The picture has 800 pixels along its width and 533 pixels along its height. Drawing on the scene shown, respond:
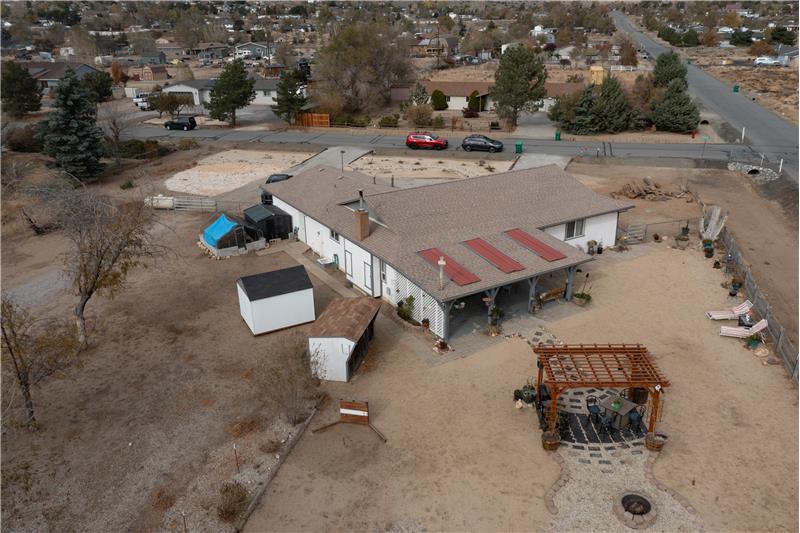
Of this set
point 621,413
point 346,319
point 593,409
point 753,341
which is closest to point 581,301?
point 753,341

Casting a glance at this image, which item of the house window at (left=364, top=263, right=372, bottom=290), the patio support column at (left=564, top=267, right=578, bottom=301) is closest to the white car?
the patio support column at (left=564, top=267, right=578, bottom=301)

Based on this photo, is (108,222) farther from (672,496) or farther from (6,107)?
(6,107)

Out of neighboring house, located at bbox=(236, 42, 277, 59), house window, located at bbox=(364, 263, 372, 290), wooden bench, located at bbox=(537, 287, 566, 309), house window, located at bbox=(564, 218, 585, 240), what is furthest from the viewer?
neighboring house, located at bbox=(236, 42, 277, 59)

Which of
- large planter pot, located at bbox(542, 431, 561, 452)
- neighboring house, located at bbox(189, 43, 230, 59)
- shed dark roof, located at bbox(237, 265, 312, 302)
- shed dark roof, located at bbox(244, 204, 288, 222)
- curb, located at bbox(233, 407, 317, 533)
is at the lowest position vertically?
curb, located at bbox(233, 407, 317, 533)

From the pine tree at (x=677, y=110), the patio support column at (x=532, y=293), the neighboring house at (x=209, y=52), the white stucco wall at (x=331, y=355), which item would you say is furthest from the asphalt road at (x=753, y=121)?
the neighboring house at (x=209, y=52)

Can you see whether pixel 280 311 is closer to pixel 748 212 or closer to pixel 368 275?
pixel 368 275

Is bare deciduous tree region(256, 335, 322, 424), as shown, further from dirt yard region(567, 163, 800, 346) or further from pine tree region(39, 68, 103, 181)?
pine tree region(39, 68, 103, 181)
